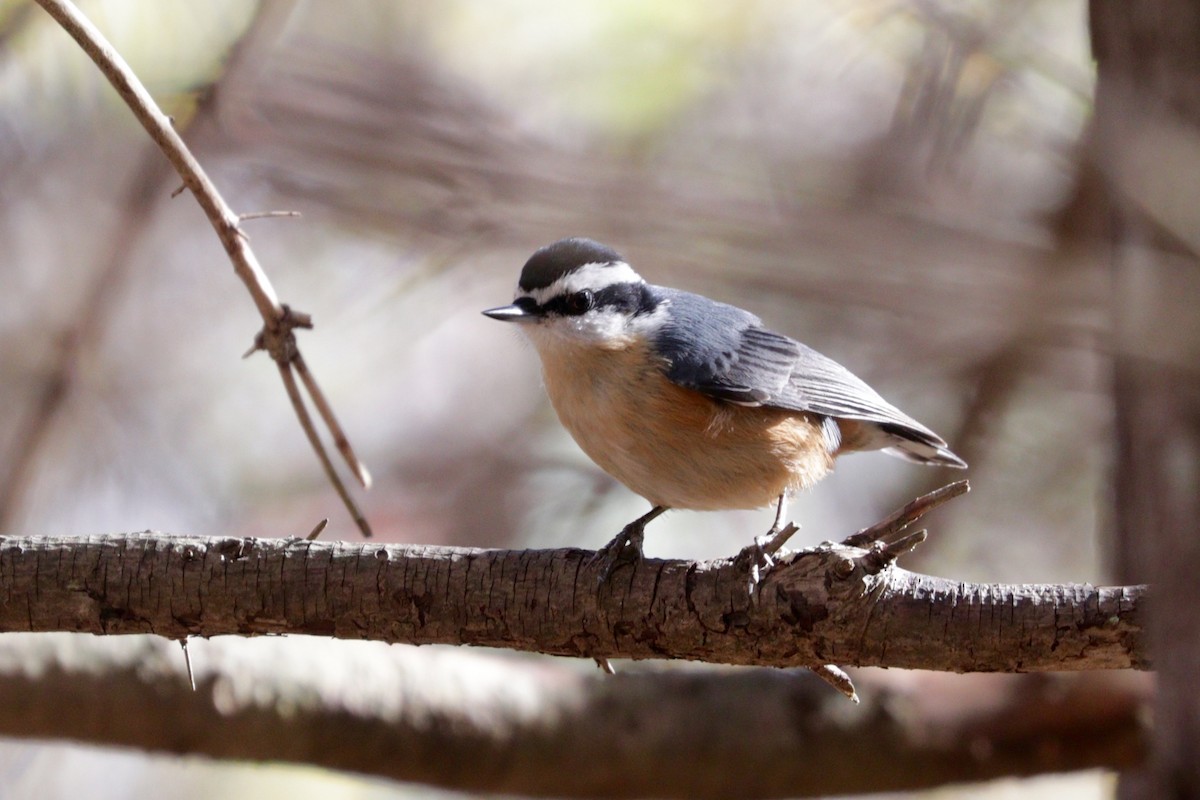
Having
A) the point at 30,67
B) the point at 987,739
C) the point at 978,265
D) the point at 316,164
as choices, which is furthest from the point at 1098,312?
the point at 30,67

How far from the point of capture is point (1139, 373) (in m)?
1.81

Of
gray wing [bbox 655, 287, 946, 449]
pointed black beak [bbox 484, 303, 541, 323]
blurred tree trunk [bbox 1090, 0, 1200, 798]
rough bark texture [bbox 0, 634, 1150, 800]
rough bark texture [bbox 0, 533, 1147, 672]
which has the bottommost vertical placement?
rough bark texture [bbox 0, 634, 1150, 800]

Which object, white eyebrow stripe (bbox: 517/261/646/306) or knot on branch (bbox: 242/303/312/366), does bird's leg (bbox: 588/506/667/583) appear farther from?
knot on branch (bbox: 242/303/312/366)

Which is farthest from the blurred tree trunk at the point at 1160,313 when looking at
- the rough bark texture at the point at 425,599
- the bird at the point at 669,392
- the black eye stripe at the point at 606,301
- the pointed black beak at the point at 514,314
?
the pointed black beak at the point at 514,314

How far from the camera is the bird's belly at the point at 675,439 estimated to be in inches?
117

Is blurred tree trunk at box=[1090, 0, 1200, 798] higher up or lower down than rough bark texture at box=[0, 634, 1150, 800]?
higher up

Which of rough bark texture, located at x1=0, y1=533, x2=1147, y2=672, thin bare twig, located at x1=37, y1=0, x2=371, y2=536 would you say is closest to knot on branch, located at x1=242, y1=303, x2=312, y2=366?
thin bare twig, located at x1=37, y1=0, x2=371, y2=536

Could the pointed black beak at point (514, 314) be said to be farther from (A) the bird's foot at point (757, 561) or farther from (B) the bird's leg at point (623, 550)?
(A) the bird's foot at point (757, 561)

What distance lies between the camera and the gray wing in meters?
3.07

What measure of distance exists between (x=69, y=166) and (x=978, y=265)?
3.54m

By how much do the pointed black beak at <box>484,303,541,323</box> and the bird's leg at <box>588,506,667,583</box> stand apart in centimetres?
65

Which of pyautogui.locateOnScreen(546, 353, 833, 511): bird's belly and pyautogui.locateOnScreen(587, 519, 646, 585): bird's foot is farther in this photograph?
pyautogui.locateOnScreen(546, 353, 833, 511): bird's belly

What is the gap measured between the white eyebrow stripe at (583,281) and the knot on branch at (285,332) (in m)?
0.81

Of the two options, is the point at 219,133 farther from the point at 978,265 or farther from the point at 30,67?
the point at 978,265
